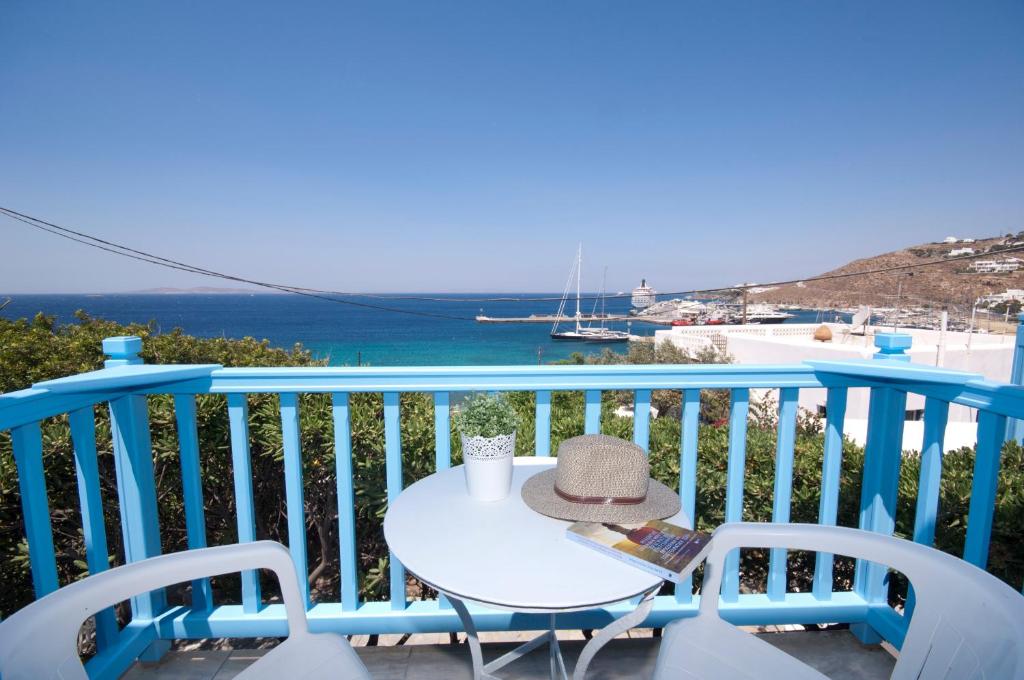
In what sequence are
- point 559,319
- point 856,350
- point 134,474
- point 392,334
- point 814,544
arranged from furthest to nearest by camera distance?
point 392,334
point 559,319
point 856,350
point 134,474
point 814,544

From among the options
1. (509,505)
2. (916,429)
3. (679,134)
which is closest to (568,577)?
(509,505)

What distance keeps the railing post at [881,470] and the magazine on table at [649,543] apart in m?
1.07

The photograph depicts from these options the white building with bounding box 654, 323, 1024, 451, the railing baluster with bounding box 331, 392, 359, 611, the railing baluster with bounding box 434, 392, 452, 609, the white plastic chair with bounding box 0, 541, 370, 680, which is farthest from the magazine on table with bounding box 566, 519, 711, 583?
the white building with bounding box 654, 323, 1024, 451

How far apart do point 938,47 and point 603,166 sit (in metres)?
15.6

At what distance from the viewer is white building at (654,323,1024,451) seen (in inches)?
453

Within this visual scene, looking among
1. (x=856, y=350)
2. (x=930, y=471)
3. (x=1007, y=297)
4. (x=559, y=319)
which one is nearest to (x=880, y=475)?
(x=930, y=471)

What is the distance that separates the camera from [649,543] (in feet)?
2.98

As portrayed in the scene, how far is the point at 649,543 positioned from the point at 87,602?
3.24ft

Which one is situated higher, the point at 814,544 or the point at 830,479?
the point at 814,544

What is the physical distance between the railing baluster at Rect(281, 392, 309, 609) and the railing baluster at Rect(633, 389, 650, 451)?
3.67 feet

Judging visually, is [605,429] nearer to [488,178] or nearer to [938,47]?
[938,47]

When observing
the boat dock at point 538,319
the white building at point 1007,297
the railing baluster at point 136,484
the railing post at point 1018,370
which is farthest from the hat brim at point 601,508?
the white building at point 1007,297

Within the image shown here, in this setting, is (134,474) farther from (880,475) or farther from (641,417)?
(880,475)

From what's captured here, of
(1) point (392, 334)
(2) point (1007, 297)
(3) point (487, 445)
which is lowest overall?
(1) point (392, 334)
